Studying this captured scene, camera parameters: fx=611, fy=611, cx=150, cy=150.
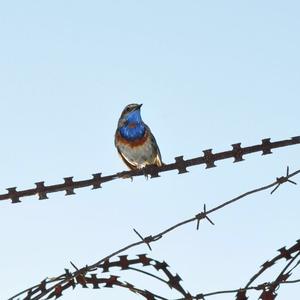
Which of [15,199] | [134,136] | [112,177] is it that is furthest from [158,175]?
[134,136]

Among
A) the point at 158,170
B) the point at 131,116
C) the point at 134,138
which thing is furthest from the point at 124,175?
the point at 134,138

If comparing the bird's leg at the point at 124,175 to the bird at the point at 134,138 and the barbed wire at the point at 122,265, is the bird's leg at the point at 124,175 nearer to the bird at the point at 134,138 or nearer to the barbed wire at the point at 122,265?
the barbed wire at the point at 122,265

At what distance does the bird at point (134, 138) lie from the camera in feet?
31.0

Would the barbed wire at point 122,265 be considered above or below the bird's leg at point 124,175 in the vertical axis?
below

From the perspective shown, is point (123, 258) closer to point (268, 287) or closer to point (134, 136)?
point (268, 287)

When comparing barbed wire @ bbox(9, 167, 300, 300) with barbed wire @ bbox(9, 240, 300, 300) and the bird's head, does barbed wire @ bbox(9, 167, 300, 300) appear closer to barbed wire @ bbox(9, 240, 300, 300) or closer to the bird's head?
barbed wire @ bbox(9, 240, 300, 300)

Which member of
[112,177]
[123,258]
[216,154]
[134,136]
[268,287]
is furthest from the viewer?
[134,136]

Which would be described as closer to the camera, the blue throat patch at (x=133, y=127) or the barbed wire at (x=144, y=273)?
the barbed wire at (x=144, y=273)

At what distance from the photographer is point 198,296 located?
333cm

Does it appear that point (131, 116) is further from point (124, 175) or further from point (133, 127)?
point (124, 175)

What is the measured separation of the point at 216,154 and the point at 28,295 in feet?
4.72

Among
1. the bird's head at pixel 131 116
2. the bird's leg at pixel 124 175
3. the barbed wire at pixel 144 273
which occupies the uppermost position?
the bird's head at pixel 131 116

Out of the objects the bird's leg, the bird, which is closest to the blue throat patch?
the bird

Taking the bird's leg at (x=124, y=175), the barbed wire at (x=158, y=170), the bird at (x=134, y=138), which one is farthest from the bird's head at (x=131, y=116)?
the barbed wire at (x=158, y=170)
